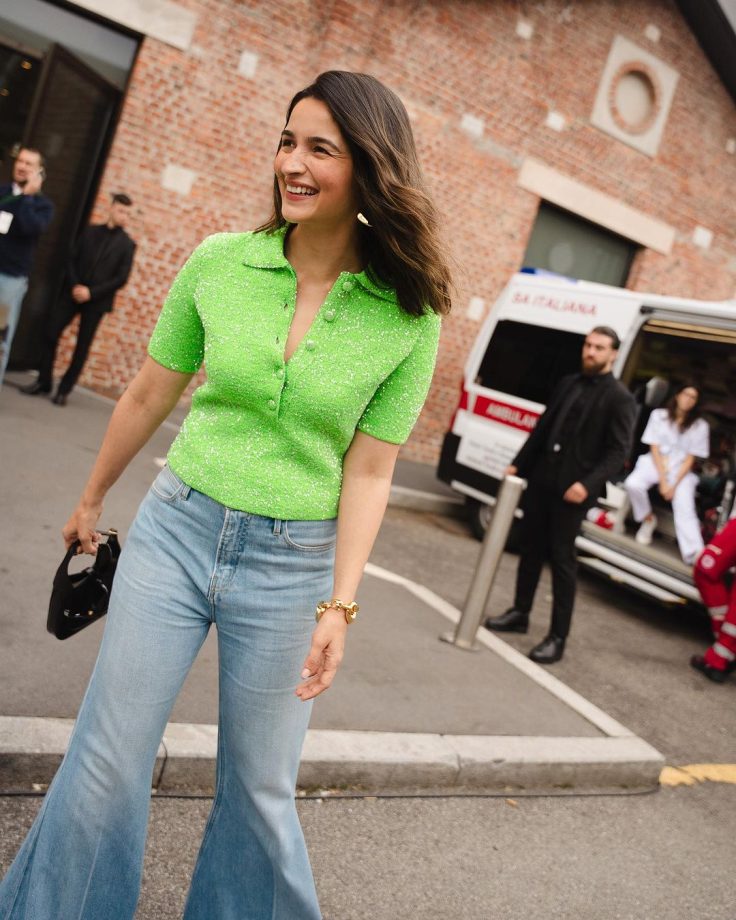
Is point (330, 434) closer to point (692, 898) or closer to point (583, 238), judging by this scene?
point (692, 898)

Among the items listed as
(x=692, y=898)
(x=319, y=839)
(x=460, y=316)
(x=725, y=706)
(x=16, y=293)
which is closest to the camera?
(x=319, y=839)

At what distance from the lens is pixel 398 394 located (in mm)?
2049

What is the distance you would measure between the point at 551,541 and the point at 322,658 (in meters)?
4.40

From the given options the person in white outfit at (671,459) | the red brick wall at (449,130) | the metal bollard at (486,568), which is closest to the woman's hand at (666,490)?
the person in white outfit at (671,459)

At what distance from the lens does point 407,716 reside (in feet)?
14.1

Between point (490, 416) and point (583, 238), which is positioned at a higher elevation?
point (583, 238)

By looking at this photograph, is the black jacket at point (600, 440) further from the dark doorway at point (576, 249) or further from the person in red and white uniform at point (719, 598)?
the dark doorway at point (576, 249)

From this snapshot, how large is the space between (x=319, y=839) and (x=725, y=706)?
12.8 feet

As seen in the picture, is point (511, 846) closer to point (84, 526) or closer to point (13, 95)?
point (84, 526)

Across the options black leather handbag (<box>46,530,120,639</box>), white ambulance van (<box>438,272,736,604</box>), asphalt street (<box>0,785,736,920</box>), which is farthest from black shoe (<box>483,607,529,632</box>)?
black leather handbag (<box>46,530,120,639</box>)

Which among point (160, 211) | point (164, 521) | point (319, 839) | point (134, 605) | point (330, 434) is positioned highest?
point (160, 211)

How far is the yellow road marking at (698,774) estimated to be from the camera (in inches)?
189

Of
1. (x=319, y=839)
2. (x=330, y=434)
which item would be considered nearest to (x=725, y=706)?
(x=319, y=839)

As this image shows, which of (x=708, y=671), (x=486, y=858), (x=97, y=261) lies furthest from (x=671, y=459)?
(x=486, y=858)
